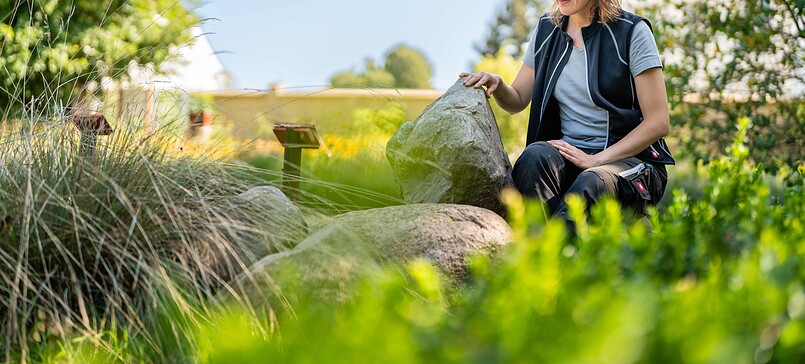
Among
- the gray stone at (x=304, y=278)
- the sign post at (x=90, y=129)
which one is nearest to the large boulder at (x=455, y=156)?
the gray stone at (x=304, y=278)

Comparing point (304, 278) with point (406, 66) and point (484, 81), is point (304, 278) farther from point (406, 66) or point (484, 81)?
point (406, 66)

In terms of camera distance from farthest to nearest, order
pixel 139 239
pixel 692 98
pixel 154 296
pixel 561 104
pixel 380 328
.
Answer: pixel 692 98 < pixel 561 104 < pixel 139 239 < pixel 154 296 < pixel 380 328

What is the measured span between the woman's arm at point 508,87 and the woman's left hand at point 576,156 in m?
0.48

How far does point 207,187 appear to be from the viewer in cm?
301

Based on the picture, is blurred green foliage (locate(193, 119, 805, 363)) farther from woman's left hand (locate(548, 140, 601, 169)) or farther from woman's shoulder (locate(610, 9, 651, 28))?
woman's shoulder (locate(610, 9, 651, 28))

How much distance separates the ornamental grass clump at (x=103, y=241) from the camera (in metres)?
2.43

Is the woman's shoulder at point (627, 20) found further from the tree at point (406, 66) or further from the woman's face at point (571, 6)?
the tree at point (406, 66)

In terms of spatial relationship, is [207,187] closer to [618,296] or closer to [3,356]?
[3,356]

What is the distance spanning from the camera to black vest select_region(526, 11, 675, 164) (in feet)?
11.4

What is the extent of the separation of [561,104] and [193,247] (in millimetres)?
1885

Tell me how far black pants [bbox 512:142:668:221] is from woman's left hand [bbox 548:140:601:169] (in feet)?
0.10

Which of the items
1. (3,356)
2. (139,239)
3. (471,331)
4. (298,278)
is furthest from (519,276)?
(3,356)

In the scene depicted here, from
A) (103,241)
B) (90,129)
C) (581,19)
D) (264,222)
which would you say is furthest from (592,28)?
(103,241)

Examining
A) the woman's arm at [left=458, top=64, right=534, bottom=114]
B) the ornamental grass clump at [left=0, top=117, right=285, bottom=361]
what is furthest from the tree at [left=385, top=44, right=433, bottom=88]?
the ornamental grass clump at [left=0, top=117, right=285, bottom=361]
